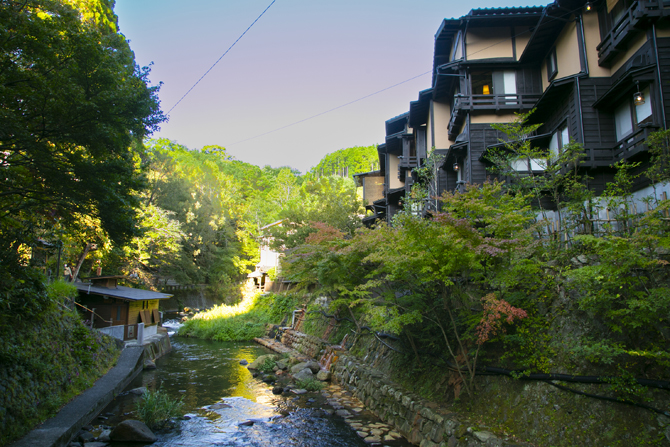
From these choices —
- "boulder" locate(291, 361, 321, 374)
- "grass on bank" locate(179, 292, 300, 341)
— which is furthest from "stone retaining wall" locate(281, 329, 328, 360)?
"grass on bank" locate(179, 292, 300, 341)

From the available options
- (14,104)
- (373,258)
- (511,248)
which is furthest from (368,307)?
(14,104)

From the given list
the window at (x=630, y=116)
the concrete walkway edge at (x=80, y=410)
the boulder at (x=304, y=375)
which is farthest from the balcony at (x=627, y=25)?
the concrete walkway edge at (x=80, y=410)

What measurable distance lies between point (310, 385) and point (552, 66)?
1738cm

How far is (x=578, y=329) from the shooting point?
808cm

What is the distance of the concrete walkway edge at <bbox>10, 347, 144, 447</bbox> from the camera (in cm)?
811

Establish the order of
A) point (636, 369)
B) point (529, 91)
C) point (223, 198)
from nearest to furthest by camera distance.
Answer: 1. point (636, 369)
2. point (529, 91)
3. point (223, 198)

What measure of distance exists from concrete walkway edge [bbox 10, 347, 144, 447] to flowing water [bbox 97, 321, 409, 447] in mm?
532

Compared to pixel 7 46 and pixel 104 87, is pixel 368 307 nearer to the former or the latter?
pixel 104 87

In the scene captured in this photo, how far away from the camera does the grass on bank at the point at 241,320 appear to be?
31.4 metres

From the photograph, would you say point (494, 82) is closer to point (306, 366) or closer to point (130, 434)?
point (306, 366)

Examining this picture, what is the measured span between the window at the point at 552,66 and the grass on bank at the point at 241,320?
21795mm

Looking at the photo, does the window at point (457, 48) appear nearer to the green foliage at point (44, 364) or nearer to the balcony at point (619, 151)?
the balcony at point (619, 151)

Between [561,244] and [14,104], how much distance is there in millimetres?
13314

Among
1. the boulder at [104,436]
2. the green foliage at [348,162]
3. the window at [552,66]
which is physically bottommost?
the boulder at [104,436]
